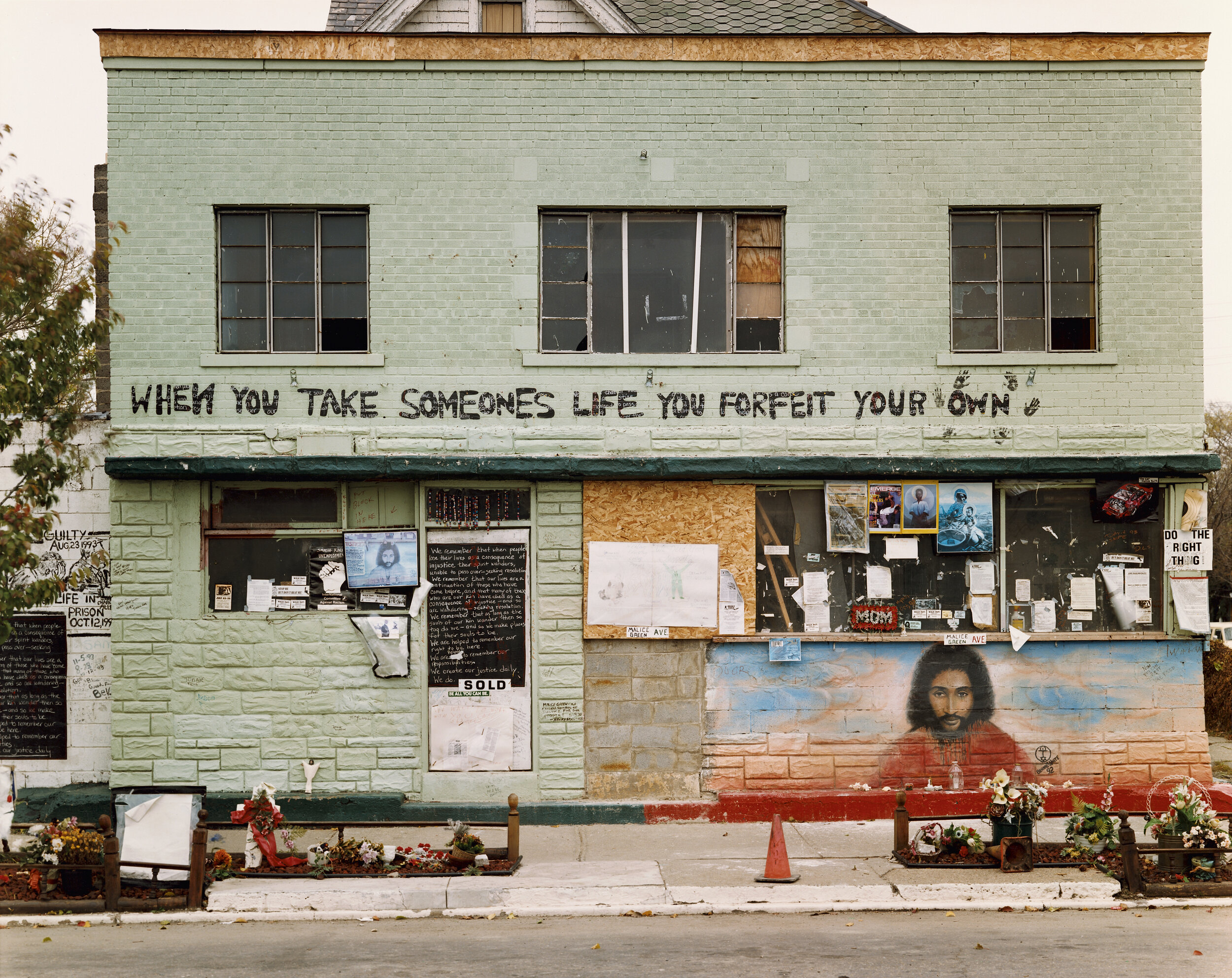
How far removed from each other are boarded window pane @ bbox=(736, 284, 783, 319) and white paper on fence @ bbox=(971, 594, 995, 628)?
370 cm

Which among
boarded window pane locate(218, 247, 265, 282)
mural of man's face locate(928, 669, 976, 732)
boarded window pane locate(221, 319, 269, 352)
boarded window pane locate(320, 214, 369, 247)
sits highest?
boarded window pane locate(320, 214, 369, 247)

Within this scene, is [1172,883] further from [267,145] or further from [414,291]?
[267,145]

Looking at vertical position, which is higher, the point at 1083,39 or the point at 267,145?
the point at 1083,39

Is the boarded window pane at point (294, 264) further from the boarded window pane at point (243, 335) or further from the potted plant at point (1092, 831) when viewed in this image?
the potted plant at point (1092, 831)

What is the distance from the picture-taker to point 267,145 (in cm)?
1130

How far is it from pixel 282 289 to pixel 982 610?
823 cm

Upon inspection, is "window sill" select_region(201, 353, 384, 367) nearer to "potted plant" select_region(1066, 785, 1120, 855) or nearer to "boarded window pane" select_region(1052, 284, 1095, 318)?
"boarded window pane" select_region(1052, 284, 1095, 318)

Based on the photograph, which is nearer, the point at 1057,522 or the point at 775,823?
the point at 775,823

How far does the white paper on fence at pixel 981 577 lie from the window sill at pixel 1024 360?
83.3 inches

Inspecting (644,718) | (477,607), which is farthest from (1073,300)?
(477,607)

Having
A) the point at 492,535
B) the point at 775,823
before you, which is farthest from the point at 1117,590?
the point at 492,535

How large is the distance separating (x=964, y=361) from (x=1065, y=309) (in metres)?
1.32

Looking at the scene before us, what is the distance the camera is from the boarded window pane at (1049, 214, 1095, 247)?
11.7 meters

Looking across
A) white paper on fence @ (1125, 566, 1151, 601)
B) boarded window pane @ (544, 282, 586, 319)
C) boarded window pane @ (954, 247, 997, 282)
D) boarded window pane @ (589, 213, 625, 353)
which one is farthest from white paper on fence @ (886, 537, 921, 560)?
boarded window pane @ (544, 282, 586, 319)
